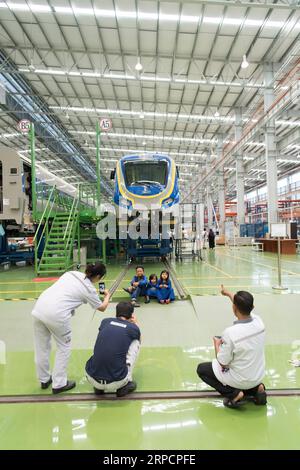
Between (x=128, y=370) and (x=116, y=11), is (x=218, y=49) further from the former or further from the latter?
(x=128, y=370)

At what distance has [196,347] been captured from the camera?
3830 millimetres

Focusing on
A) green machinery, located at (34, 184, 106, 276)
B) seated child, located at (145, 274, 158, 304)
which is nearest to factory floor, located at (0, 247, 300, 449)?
seated child, located at (145, 274, 158, 304)

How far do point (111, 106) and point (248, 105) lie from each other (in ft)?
28.4

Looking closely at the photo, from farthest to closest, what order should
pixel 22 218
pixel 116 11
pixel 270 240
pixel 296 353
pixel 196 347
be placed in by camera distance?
1. pixel 270 240
2. pixel 116 11
3. pixel 22 218
4. pixel 196 347
5. pixel 296 353

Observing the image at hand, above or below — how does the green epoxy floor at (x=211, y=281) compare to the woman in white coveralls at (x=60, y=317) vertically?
below

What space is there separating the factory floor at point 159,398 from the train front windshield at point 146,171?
599cm

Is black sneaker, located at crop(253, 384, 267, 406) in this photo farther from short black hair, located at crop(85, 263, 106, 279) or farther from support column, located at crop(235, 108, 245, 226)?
support column, located at crop(235, 108, 245, 226)

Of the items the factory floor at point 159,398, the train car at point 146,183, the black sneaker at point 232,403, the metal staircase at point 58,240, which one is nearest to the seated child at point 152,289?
the factory floor at point 159,398

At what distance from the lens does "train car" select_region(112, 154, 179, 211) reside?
912 centimetres

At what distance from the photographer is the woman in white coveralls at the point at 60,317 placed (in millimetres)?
2689

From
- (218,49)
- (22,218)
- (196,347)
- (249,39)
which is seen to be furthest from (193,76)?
(196,347)

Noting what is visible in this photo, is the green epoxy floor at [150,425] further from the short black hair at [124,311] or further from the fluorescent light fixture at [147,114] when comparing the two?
the fluorescent light fixture at [147,114]

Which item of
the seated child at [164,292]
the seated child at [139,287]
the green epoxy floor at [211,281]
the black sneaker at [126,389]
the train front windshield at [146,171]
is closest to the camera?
the black sneaker at [126,389]

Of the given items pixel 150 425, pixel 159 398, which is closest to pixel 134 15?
pixel 159 398
